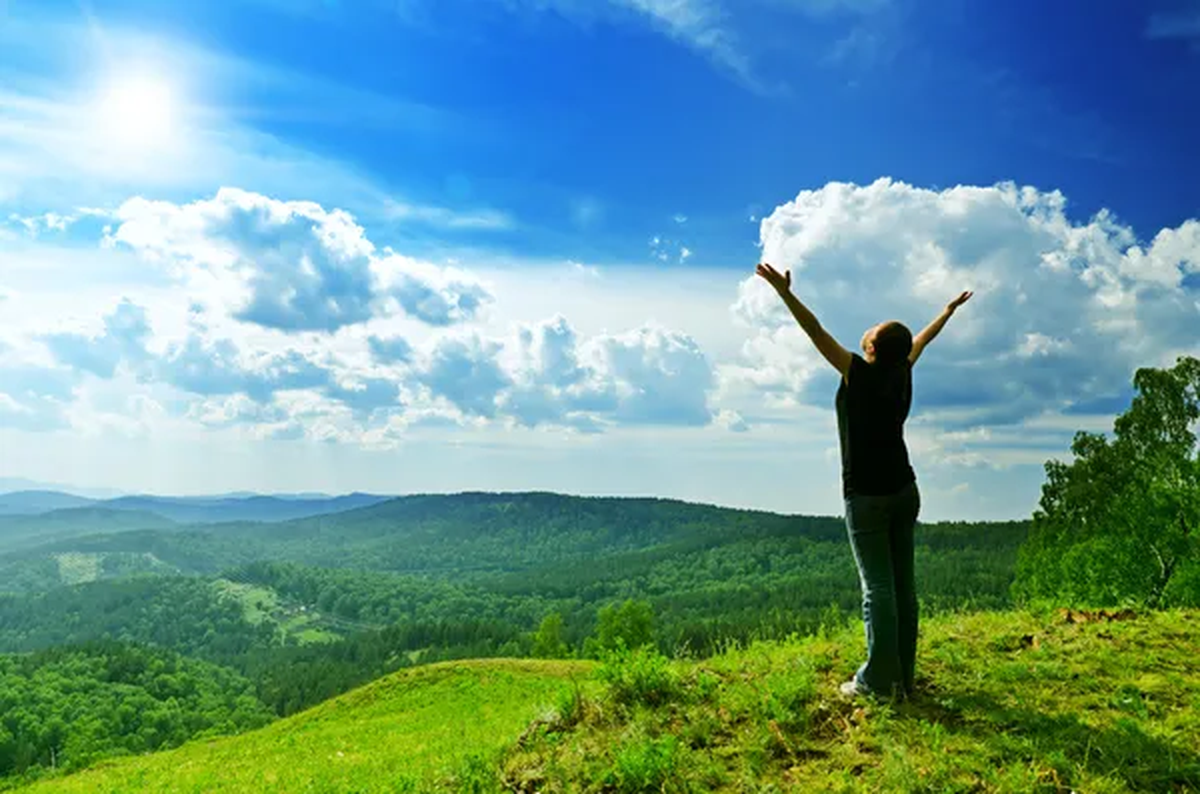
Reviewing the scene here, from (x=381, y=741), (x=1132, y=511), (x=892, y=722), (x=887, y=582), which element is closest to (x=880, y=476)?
(x=887, y=582)

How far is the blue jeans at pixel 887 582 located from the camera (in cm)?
743

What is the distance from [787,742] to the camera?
23.9 feet

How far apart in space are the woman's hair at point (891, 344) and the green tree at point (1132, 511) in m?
30.1

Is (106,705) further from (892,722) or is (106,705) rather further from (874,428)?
(874,428)

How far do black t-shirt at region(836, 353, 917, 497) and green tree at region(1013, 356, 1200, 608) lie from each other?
98.1ft

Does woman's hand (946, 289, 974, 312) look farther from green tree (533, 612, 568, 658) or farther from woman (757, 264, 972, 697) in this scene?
green tree (533, 612, 568, 658)

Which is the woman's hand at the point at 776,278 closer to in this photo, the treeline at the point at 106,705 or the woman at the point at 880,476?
the woman at the point at 880,476

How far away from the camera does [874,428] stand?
24.4 feet

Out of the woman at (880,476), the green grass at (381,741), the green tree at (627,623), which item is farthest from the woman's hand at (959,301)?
the green tree at (627,623)

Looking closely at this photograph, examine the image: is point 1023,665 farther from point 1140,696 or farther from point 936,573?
point 936,573

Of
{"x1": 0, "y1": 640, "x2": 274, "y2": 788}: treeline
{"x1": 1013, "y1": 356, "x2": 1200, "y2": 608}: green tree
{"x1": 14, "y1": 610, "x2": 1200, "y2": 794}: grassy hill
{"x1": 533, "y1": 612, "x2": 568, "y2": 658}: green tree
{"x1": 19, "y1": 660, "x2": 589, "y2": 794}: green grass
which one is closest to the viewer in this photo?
{"x1": 14, "y1": 610, "x2": 1200, "y2": 794}: grassy hill

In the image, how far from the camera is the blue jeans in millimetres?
7430

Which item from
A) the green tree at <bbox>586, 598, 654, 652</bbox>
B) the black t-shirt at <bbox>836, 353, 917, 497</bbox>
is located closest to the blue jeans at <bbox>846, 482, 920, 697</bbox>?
the black t-shirt at <bbox>836, 353, 917, 497</bbox>

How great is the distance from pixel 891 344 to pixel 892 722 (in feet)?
11.4
